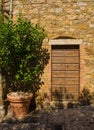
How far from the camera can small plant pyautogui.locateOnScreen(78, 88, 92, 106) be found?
29.4 feet

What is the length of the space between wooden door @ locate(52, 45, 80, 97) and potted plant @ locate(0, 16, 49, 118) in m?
0.39

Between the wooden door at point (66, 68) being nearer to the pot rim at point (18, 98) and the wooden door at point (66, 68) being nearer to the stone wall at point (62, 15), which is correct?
the stone wall at point (62, 15)

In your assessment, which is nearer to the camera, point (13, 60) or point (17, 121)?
point (17, 121)

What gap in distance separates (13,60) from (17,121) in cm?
179

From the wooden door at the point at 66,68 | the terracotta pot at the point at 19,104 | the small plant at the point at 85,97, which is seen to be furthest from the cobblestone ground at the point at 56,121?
the wooden door at the point at 66,68

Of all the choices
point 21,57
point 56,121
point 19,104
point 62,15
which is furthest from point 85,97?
point 62,15

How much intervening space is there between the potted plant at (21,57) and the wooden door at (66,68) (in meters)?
0.39

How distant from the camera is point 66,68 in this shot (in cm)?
905

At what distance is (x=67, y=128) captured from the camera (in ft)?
22.5

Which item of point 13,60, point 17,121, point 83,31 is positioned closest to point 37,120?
point 17,121

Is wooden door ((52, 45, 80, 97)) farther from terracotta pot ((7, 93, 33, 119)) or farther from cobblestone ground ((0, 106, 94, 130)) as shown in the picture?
terracotta pot ((7, 93, 33, 119))

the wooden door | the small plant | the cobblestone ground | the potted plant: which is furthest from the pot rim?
the small plant

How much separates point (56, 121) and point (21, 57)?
2148 millimetres

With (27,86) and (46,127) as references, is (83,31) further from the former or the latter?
(46,127)
